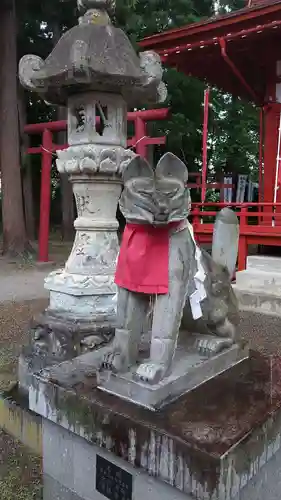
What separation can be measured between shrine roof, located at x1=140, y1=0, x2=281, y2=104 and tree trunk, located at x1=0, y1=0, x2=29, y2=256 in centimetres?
332

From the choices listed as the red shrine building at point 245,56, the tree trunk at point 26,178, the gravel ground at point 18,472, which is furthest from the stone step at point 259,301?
the tree trunk at point 26,178

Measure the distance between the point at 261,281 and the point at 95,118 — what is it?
10.3 ft

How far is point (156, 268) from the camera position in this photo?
175 centimetres

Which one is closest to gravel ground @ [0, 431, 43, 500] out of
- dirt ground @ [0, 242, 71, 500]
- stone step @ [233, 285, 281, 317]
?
dirt ground @ [0, 242, 71, 500]

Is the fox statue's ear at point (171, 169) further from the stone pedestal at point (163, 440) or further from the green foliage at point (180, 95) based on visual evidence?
the green foliage at point (180, 95)

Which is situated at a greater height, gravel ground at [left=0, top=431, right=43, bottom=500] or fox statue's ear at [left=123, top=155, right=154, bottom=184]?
fox statue's ear at [left=123, top=155, right=154, bottom=184]

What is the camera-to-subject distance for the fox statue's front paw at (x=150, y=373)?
1.70 metres

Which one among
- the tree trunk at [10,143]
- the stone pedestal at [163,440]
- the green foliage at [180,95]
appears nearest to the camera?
the stone pedestal at [163,440]

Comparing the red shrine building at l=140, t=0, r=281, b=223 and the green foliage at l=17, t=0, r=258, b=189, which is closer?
the red shrine building at l=140, t=0, r=281, b=223

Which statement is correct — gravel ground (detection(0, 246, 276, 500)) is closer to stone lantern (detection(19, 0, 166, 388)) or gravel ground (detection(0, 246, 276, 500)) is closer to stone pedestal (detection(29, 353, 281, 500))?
stone pedestal (detection(29, 353, 281, 500))

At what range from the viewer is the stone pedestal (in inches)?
57.0

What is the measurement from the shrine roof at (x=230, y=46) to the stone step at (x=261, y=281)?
10.1 feet

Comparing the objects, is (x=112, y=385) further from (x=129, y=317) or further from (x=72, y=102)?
(x=72, y=102)

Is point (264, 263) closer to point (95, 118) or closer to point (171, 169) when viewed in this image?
point (95, 118)
